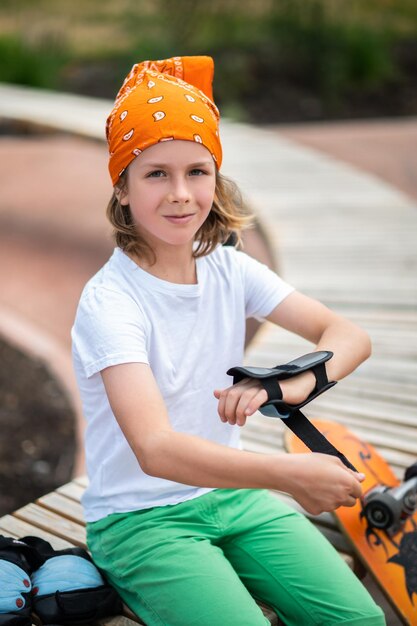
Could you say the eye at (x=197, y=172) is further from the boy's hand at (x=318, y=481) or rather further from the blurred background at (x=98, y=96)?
the blurred background at (x=98, y=96)

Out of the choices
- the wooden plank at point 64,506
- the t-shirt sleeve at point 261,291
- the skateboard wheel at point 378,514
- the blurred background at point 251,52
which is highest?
the blurred background at point 251,52

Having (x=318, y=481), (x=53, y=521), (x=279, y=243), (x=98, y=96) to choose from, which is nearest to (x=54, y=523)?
(x=53, y=521)

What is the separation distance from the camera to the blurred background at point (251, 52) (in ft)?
41.2

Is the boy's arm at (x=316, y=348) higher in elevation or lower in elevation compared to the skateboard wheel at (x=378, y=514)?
higher

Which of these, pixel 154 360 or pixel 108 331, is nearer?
pixel 108 331

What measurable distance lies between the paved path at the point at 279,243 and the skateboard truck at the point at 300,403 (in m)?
1.04

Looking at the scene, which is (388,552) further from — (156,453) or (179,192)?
(179,192)

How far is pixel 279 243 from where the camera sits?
209 inches

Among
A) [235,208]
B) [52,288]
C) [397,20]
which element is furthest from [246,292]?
[397,20]

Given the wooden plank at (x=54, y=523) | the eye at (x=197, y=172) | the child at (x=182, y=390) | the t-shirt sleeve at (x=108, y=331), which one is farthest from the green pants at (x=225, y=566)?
the eye at (x=197, y=172)

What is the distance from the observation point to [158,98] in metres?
2.11

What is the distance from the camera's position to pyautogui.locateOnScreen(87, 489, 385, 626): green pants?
2033 mm

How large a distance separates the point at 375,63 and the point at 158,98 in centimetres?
1224

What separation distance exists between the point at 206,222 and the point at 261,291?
24 centimetres
